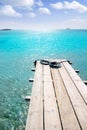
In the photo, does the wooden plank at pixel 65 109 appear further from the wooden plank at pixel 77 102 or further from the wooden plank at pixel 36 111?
the wooden plank at pixel 36 111

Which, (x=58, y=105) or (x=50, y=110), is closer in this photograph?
(x=50, y=110)

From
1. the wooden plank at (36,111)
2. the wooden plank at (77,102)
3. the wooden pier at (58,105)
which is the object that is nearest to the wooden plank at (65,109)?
the wooden pier at (58,105)

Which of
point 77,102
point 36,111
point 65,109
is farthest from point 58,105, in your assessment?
point 36,111

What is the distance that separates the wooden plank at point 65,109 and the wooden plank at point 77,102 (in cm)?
13

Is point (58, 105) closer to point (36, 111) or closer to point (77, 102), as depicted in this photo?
point (77, 102)

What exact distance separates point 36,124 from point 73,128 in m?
0.98

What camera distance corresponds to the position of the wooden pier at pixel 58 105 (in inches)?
217

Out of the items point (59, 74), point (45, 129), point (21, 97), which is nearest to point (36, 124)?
point (45, 129)

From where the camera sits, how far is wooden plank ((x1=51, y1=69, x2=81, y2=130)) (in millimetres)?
5461

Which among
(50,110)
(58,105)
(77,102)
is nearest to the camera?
(50,110)

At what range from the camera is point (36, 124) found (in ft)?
18.0

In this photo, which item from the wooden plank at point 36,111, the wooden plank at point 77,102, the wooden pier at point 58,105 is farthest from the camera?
the wooden plank at point 77,102

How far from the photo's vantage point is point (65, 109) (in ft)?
21.1

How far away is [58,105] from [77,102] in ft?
2.37
